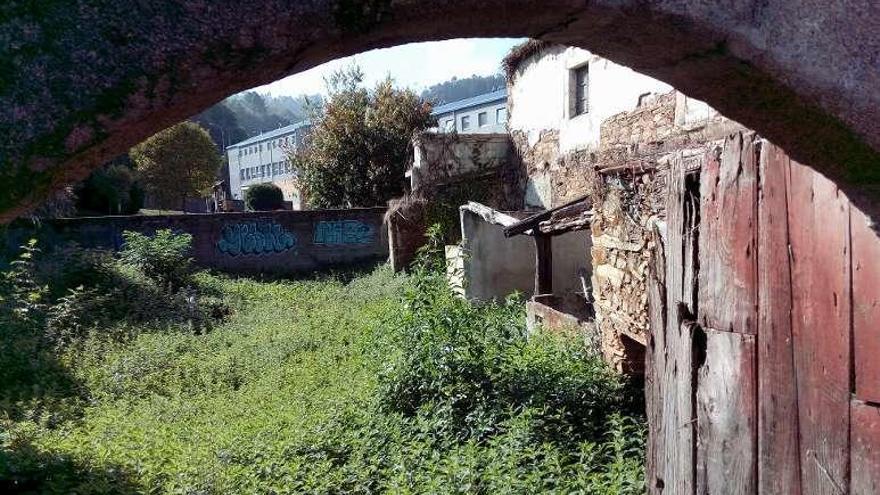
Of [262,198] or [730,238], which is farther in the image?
[262,198]

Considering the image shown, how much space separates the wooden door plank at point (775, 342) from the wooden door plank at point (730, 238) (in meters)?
0.04

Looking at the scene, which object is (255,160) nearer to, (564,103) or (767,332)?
(564,103)

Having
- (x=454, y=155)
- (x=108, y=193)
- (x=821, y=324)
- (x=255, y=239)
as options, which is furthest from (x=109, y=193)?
(x=821, y=324)

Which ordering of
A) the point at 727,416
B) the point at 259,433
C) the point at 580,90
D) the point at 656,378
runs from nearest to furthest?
the point at 727,416 < the point at 656,378 < the point at 259,433 < the point at 580,90

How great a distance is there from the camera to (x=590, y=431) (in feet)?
17.3

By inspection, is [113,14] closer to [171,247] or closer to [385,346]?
[385,346]

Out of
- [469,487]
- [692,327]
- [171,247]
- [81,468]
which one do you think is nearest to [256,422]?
[81,468]

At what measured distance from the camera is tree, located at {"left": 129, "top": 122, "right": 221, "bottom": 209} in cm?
2844

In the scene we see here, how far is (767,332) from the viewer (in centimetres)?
191

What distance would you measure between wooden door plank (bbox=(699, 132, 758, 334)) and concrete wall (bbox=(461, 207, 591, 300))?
8.00 meters

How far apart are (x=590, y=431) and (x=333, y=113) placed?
51.2 ft

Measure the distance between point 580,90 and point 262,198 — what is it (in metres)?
22.7

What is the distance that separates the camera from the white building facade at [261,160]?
4809 cm

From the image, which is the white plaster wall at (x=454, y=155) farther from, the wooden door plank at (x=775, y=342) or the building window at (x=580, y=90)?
the wooden door plank at (x=775, y=342)
